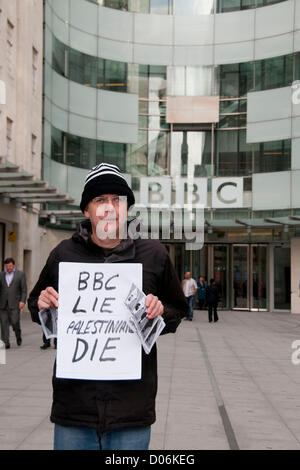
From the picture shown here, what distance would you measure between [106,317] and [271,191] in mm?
27710

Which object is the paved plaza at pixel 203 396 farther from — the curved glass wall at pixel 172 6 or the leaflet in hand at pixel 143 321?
the curved glass wall at pixel 172 6

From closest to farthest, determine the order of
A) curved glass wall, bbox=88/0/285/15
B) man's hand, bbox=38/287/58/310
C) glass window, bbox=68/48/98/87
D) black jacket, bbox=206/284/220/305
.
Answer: man's hand, bbox=38/287/58/310 → black jacket, bbox=206/284/220/305 → glass window, bbox=68/48/98/87 → curved glass wall, bbox=88/0/285/15

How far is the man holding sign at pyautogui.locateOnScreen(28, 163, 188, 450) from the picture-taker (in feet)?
9.05

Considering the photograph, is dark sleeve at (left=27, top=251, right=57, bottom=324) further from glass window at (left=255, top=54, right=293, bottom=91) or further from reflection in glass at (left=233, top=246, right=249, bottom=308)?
glass window at (left=255, top=54, right=293, bottom=91)

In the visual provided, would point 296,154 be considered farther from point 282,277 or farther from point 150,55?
point 150,55

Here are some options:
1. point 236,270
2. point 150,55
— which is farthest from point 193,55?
point 236,270

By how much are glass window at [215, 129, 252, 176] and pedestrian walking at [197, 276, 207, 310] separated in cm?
538

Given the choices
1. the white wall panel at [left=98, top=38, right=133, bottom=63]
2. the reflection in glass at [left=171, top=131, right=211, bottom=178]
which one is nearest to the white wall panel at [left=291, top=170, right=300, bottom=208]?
the reflection in glass at [left=171, top=131, right=211, bottom=178]

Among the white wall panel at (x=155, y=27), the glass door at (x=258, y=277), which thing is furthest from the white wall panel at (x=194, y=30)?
the glass door at (x=258, y=277)

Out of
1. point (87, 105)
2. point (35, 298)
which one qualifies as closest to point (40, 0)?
point (87, 105)

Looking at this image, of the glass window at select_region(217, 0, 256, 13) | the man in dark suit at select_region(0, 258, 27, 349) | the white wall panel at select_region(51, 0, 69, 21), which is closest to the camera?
the man in dark suit at select_region(0, 258, 27, 349)
